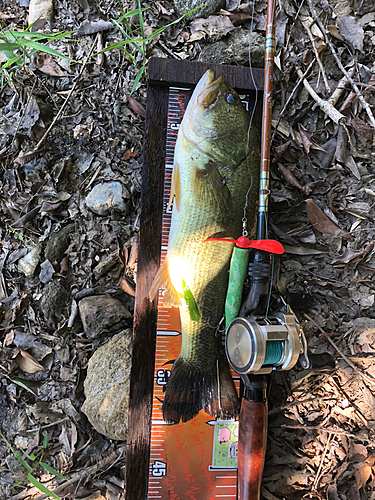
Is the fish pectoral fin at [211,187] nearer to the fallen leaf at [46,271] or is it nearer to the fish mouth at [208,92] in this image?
the fish mouth at [208,92]

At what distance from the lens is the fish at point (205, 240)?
1.58 metres

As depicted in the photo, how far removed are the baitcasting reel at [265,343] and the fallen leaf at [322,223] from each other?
611 millimetres

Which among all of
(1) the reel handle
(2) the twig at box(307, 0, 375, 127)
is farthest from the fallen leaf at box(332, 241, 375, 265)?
(1) the reel handle

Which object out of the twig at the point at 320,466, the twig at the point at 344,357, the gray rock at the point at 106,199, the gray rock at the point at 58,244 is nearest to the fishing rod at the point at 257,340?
the twig at the point at 344,357

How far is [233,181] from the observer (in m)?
1.59

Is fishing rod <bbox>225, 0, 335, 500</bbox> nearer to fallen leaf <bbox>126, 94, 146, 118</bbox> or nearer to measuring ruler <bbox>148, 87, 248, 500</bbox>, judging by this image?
measuring ruler <bbox>148, 87, 248, 500</bbox>

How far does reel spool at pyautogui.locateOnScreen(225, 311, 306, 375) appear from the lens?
1.35 meters

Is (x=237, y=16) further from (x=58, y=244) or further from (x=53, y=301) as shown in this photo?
(x=53, y=301)

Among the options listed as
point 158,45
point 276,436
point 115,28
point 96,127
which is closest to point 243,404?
point 276,436

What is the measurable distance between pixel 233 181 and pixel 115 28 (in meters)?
1.19

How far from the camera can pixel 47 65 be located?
1.92 metres

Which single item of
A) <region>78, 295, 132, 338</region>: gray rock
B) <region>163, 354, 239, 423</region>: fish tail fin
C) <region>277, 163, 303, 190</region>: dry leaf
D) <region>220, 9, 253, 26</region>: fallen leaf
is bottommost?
<region>163, 354, 239, 423</region>: fish tail fin

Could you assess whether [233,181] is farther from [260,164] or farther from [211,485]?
[211,485]

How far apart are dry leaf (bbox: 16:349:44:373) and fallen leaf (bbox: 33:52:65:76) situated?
5.13 feet
